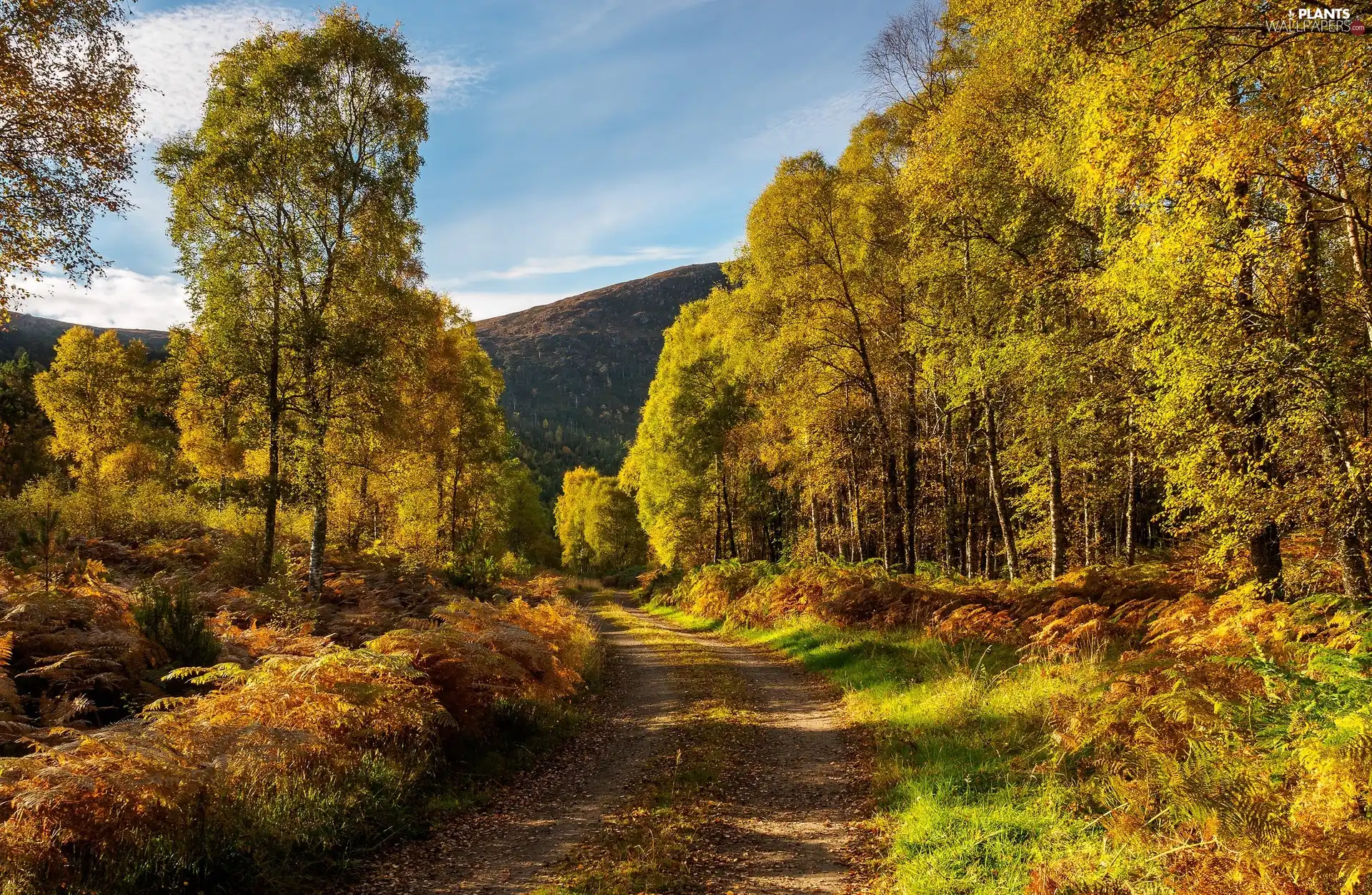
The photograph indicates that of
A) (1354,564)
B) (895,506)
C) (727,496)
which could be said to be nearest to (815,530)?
(727,496)

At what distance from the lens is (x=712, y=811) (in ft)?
21.0

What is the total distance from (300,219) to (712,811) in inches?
618

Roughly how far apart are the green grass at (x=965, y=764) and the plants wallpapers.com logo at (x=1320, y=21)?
6388 millimetres

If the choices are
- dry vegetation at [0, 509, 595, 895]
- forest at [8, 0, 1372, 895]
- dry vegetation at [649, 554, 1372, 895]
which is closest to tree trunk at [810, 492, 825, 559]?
forest at [8, 0, 1372, 895]

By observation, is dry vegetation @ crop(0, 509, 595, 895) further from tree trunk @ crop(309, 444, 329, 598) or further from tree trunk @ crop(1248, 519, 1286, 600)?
tree trunk @ crop(1248, 519, 1286, 600)

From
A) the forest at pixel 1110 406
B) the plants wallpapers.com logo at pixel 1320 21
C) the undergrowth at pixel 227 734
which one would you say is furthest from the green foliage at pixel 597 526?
the plants wallpapers.com logo at pixel 1320 21

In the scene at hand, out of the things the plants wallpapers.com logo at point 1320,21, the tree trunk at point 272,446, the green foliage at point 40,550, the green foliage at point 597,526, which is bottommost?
the green foliage at point 597,526

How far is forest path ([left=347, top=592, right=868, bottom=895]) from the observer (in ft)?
16.9

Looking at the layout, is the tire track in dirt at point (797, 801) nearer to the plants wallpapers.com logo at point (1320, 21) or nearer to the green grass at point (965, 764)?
the green grass at point (965, 764)

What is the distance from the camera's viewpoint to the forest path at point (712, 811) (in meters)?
5.14

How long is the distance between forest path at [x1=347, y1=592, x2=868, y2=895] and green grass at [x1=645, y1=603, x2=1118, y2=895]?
52 centimetres

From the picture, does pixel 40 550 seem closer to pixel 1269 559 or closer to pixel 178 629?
pixel 178 629

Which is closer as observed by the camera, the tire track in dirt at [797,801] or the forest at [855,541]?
the forest at [855,541]

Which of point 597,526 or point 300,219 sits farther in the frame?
point 597,526
